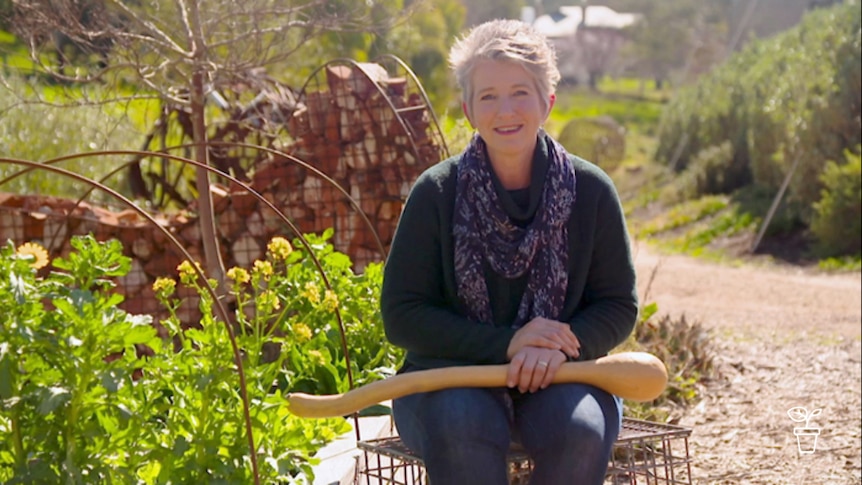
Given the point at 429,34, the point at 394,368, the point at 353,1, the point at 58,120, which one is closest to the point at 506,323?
the point at 394,368

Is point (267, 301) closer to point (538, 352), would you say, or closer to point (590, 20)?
point (538, 352)

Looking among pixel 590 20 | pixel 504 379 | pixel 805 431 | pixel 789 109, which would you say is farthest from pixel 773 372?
pixel 590 20

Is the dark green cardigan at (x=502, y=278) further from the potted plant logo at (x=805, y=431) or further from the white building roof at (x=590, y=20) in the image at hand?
the white building roof at (x=590, y=20)

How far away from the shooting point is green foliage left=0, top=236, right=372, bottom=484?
6.70ft

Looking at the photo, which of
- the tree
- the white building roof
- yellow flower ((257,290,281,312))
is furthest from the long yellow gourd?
the white building roof

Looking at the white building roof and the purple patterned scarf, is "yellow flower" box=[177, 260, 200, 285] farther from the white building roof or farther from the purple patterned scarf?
the white building roof

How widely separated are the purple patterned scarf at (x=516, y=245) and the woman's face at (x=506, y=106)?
0.08m

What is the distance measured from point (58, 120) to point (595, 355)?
6246 mm

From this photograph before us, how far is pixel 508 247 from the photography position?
2.39 metres

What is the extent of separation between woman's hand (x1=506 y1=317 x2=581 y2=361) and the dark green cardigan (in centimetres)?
7

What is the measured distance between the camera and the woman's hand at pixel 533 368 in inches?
88.3

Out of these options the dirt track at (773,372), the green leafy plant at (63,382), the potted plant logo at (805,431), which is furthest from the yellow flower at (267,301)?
the potted plant logo at (805,431)

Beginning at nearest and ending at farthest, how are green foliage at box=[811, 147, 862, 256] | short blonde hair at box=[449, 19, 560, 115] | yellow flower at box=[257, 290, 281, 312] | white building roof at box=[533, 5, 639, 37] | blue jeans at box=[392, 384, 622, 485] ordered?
blue jeans at box=[392, 384, 622, 485], short blonde hair at box=[449, 19, 560, 115], yellow flower at box=[257, 290, 281, 312], green foliage at box=[811, 147, 862, 256], white building roof at box=[533, 5, 639, 37]

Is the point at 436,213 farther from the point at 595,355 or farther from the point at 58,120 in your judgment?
the point at 58,120
